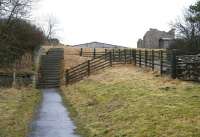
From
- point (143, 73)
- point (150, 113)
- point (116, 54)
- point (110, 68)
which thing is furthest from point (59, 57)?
point (150, 113)

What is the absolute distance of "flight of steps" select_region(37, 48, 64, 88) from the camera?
43.7 metres

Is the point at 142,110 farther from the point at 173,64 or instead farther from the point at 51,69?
the point at 51,69

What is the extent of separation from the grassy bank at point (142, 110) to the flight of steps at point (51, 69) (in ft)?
48.7

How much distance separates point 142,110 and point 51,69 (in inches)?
1243

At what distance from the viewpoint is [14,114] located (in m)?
21.2

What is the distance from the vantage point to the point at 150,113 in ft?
57.4

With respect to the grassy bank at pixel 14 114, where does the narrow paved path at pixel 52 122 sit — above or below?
below

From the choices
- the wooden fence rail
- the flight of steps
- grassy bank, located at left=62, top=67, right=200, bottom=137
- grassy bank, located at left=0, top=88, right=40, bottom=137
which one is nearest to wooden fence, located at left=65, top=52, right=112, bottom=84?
Answer: the wooden fence rail

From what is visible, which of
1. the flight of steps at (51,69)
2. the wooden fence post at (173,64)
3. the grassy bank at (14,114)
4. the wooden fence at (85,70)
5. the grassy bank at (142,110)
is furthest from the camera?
the flight of steps at (51,69)

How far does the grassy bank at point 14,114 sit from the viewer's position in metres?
17.3

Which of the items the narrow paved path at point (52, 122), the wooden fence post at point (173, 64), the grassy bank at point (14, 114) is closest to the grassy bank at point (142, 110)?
the narrow paved path at point (52, 122)

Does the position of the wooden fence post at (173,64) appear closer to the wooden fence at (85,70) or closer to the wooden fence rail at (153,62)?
the wooden fence rail at (153,62)

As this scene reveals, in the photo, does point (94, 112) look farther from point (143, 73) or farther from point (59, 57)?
point (59, 57)

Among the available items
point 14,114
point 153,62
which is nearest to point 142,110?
point 14,114
